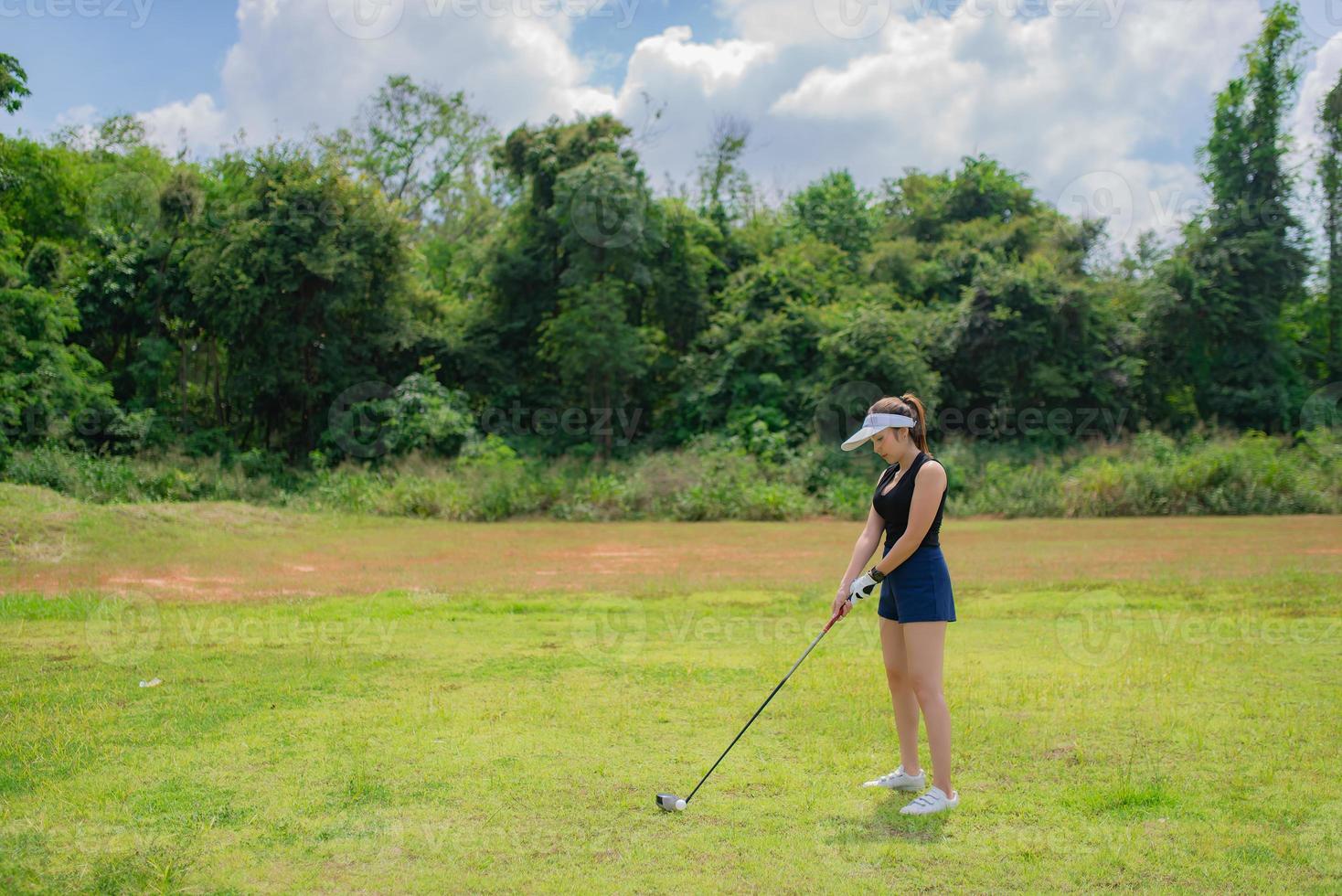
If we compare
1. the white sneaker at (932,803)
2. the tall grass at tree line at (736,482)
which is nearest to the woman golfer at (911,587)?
the white sneaker at (932,803)

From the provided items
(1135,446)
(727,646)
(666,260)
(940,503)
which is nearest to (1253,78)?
(1135,446)

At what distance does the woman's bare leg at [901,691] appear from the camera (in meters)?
5.35

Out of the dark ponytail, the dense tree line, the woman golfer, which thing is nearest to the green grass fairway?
the woman golfer

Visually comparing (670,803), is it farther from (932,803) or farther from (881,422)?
(881,422)

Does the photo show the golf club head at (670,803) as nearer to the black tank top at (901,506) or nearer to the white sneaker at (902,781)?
the white sneaker at (902,781)

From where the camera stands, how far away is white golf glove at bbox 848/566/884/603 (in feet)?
17.3

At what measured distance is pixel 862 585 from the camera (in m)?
5.28

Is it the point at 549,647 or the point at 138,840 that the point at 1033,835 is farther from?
the point at 549,647

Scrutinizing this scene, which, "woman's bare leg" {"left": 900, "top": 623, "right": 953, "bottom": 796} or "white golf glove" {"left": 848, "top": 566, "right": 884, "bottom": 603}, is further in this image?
"white golf glove" {"left": 848, "top": 566, "right": 884, "bottom": 603}

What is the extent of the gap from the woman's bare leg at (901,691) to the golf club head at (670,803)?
4.06ft

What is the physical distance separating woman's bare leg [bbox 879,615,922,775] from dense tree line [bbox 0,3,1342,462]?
24.7m

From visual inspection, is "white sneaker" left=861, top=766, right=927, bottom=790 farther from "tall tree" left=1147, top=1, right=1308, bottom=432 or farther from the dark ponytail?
"tall tree" left=1147, top=1, right=1308, bottom=432

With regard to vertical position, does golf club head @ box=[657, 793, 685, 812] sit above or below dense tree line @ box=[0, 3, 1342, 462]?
below

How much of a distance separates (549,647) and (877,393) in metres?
22.2
